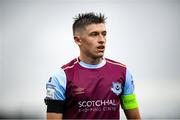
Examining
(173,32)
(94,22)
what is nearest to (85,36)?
(94,22)

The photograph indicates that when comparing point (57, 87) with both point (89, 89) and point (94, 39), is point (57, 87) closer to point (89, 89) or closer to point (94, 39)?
point (89, 89)

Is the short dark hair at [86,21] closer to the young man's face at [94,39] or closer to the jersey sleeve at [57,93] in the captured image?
the young man's face at [94,39]

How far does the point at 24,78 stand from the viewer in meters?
2.22

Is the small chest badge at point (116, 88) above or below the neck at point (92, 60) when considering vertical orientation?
below

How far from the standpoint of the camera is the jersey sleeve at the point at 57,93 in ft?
5.29

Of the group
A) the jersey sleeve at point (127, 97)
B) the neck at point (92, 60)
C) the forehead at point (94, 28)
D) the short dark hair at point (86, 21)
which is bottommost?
the jersey sleeve at point (127, 97)

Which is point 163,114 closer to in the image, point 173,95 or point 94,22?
point 173,95

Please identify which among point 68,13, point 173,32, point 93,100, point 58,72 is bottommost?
point 93,100

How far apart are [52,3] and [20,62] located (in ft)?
1.74

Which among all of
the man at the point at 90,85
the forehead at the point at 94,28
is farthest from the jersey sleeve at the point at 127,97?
the forehead at the point at 94,28

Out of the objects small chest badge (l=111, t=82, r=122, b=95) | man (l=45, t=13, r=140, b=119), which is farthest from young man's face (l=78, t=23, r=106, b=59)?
small chest badge (l=111, t=82, r=122, b=95)

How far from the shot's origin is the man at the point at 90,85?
1.62 meters

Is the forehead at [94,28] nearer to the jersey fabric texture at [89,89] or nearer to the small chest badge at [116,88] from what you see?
the jersey fabric texture at [89,89]

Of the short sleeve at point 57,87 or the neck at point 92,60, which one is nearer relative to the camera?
the short sleeve at point 57,87
